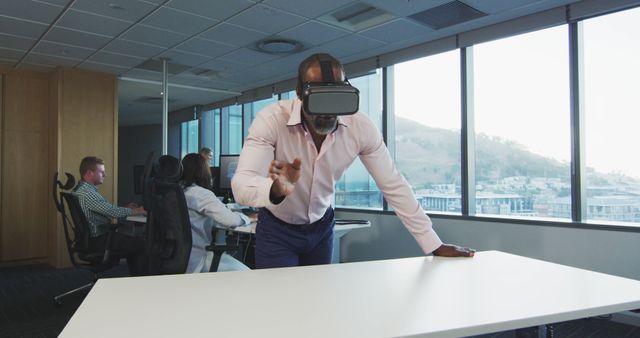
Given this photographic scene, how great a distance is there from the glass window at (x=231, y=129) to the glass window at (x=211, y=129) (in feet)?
0.75

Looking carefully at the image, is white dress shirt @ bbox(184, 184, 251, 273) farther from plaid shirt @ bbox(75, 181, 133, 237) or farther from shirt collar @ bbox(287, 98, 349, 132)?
shirt collar @ bbox(287, 98, 349, 132)

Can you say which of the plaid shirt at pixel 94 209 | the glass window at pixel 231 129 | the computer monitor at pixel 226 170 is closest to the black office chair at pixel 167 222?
the plaid shirt at pixel 94 209

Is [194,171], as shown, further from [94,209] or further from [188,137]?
[188,137]

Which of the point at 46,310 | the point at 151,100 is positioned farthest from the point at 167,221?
the point at 151,100

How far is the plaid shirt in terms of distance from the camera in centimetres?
352

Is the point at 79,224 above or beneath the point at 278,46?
beneath

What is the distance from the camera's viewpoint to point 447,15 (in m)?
3.87

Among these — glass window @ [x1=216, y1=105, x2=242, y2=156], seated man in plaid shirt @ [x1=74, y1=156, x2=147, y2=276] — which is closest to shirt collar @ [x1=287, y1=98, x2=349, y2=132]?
seated man in plaid shirt @ [x1=74, y1=156, x2=147, y2=276]

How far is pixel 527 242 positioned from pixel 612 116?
1198 millimetres

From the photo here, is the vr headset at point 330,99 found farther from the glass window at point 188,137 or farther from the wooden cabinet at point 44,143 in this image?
the glass window at point 188,137

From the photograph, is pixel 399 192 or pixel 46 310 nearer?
pixel 399 192

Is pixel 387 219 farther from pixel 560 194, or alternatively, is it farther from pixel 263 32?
pixel 263 32

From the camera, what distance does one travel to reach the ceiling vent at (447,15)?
3.71m

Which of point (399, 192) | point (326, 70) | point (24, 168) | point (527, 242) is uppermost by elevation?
point (326, 70)
